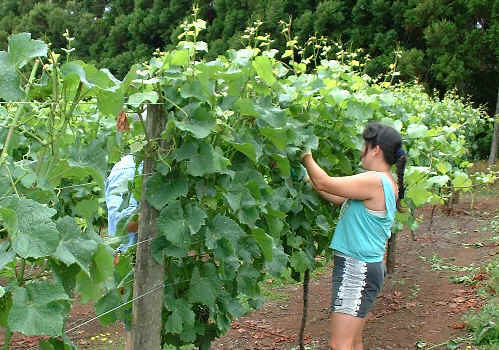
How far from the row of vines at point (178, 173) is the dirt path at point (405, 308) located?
1.60 meters

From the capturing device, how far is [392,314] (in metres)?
5.21

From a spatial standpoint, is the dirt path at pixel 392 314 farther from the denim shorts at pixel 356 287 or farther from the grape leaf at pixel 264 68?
the grape leaf at pixel 264 68

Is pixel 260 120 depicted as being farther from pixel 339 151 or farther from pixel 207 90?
pixel 339 151

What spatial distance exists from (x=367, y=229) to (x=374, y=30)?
50.5ft

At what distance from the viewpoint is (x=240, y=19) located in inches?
730

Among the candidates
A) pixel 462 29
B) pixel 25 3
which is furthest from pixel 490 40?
pixel 25 3

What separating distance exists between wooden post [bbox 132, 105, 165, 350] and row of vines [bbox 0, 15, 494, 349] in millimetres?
31

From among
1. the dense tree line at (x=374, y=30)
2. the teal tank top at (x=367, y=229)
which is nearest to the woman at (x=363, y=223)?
the teal tank top at (x=367, y=229)

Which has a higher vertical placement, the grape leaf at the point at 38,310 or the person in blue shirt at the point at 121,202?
the person in blue shirt at the point at 121,202

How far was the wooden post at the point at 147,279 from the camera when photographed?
2.00 metres

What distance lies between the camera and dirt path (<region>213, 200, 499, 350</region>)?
4.67m

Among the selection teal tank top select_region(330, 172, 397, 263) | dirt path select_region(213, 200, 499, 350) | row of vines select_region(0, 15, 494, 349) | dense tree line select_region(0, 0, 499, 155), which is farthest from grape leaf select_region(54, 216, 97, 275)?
dense tree line select_region(0, 0, 499, 155)

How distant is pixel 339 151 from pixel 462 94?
12725mm

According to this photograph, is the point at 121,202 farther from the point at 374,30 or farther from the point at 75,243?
the point at 374,30
